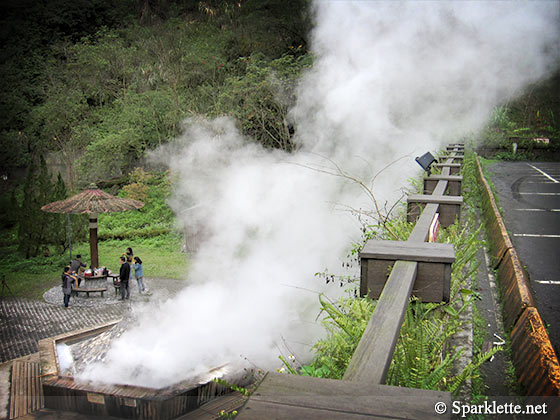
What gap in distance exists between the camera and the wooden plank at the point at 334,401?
3.56ft

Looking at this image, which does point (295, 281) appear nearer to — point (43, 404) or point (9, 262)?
point (43, 404)

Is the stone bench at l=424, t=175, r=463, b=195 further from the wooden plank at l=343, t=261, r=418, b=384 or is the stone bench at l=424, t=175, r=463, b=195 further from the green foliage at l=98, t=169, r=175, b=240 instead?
the green foliage at l=98, t=169, r=175, b=240

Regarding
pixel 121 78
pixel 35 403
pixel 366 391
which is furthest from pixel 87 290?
pixel 121 78

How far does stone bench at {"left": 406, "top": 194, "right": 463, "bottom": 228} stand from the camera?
3.51m

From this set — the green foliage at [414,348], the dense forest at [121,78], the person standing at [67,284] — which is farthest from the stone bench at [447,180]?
the dense forest at [121,78]

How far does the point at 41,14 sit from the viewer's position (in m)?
24.0

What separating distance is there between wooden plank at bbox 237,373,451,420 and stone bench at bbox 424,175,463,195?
3.44 m

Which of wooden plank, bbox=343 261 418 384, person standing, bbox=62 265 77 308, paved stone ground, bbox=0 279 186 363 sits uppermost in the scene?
wooden plank, bbox=343 261 418 384

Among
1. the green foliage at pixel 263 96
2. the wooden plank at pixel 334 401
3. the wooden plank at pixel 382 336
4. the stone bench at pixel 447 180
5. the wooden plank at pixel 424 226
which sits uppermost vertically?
the green foliage at pixel 263 96

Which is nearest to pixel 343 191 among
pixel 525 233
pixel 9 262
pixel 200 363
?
pixel 525 233

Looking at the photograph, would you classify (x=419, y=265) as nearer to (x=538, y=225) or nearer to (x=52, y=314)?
(x=538, y=225)

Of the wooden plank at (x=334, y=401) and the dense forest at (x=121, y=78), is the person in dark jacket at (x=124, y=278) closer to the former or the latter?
the dense forest at (x=121, y=78)

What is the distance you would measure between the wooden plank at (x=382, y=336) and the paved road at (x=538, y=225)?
5.02ft

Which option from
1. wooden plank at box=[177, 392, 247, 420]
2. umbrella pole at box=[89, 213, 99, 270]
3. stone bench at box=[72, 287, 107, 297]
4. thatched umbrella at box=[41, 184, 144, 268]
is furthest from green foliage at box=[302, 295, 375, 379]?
umbrella pole at box=[89, 213, 99, 270]
